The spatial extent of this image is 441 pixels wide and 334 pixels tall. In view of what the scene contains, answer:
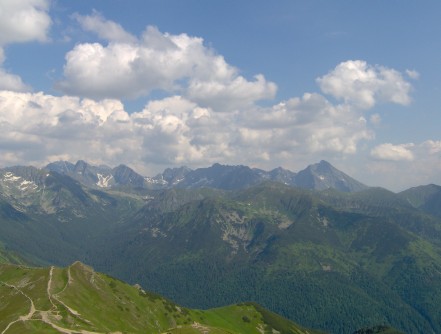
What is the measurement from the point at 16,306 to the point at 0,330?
102 feet

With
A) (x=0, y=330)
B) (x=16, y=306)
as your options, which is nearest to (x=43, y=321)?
(x=0, y=330)

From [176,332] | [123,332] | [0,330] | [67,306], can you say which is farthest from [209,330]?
[0,330]

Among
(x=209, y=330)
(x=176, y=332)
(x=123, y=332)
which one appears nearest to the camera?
(x=176, y=332)

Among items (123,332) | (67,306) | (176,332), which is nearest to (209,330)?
(176,332)

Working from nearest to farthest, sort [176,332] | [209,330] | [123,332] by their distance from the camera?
1. [176,332]
2. [209,330]
3. [123,332]

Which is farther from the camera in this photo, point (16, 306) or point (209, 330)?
point (16, 306)

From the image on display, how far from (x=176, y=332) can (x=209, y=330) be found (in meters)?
23.0

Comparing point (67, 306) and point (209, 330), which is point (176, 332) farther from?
point (67, 306)

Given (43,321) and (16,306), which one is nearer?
(43,321)

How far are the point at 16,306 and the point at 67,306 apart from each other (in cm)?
2200

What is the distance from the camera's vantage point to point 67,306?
19988 cm

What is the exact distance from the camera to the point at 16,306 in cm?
19962

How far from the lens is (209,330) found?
7382 inches

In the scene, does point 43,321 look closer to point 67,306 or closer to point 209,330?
point 67,306
